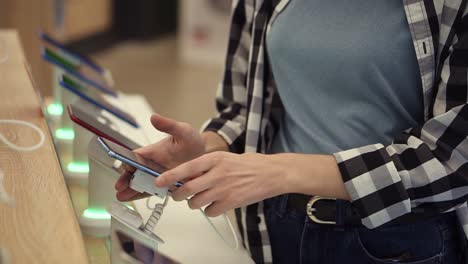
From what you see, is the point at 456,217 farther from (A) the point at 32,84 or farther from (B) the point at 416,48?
(A) the point at 32,84

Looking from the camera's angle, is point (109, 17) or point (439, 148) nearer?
point (439, 148)

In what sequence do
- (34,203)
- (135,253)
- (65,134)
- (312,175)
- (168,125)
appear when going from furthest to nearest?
(65,134), (168,125), (312,175), (34,203), (135,253)

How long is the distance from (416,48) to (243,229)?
1.48ft

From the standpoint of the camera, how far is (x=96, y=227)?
1.15 metres

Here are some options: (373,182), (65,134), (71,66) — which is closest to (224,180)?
(373,182)

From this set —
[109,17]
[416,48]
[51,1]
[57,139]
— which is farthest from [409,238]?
[109,17]

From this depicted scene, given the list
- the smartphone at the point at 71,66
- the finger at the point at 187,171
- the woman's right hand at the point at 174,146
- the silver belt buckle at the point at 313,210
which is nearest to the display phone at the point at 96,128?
the woman's right hand at the point at 174,146

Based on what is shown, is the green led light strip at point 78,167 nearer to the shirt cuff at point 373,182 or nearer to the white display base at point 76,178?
the white display base at point 76,178

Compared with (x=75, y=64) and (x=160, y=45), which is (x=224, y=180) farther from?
(x=160, y=45)

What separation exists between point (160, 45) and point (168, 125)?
5118 mm

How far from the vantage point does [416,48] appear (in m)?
1.14

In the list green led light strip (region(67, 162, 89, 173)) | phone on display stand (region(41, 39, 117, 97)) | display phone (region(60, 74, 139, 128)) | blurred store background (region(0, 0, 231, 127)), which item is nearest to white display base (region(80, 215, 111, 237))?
green led light strip (region(67, 162, 89, 173))

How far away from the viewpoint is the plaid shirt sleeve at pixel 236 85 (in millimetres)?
1371

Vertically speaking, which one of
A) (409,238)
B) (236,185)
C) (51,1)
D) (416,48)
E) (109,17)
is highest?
(416,48)
